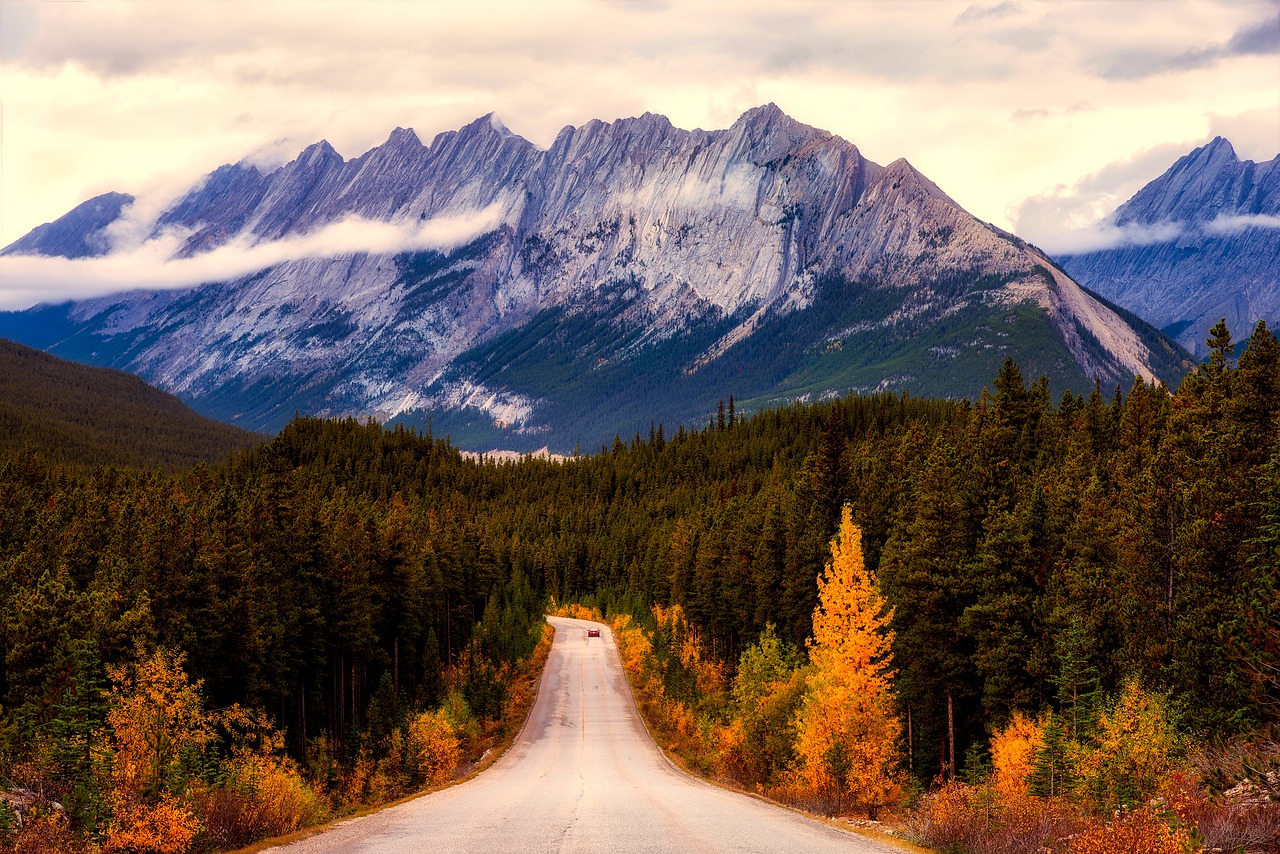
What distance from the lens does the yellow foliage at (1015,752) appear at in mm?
32344

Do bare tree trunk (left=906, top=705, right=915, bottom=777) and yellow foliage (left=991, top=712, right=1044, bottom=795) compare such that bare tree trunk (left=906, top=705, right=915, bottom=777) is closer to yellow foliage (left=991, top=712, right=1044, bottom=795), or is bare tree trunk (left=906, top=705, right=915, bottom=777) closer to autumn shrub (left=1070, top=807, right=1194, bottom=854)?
yellow foliage (left=991, top=712, right=1044, bottom=795)

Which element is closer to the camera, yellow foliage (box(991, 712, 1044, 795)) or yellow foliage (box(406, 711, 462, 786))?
yellow foliage (box(991, 712, 1044, 795))

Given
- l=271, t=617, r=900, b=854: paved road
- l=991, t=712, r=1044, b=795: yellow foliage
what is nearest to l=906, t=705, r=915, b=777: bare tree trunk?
l=991, t=712, r=1044, b=795: yellow foliage

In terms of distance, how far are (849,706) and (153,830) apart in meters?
26.5

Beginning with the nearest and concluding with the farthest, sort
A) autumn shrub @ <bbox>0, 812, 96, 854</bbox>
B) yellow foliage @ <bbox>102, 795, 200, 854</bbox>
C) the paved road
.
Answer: autumn shrub @ <bbox>0, 812, 96, 854</bbox> → yellow foliage @ <bbox>102, 795, 200, 854</bbox> → the paved road

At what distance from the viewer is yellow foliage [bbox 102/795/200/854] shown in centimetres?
1888

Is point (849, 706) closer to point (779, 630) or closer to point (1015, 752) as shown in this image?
point (1015, 752)

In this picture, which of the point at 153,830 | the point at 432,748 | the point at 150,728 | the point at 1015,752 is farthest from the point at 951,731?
the point at 153,830

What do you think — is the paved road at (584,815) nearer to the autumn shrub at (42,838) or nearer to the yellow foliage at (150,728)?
the yellow foliage at (150,728)

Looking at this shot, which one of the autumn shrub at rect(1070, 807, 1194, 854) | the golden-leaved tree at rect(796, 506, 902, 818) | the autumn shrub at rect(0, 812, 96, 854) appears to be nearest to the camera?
the autumn shrub at rect(1070, 807, 1194, 854)

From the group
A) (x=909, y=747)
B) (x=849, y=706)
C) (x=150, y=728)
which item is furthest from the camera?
(x=909, y=747)

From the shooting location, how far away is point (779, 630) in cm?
7131

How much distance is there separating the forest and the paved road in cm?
257

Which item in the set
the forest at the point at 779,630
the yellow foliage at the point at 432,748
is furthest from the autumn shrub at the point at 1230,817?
the yellow foliage at the point at 432,748
